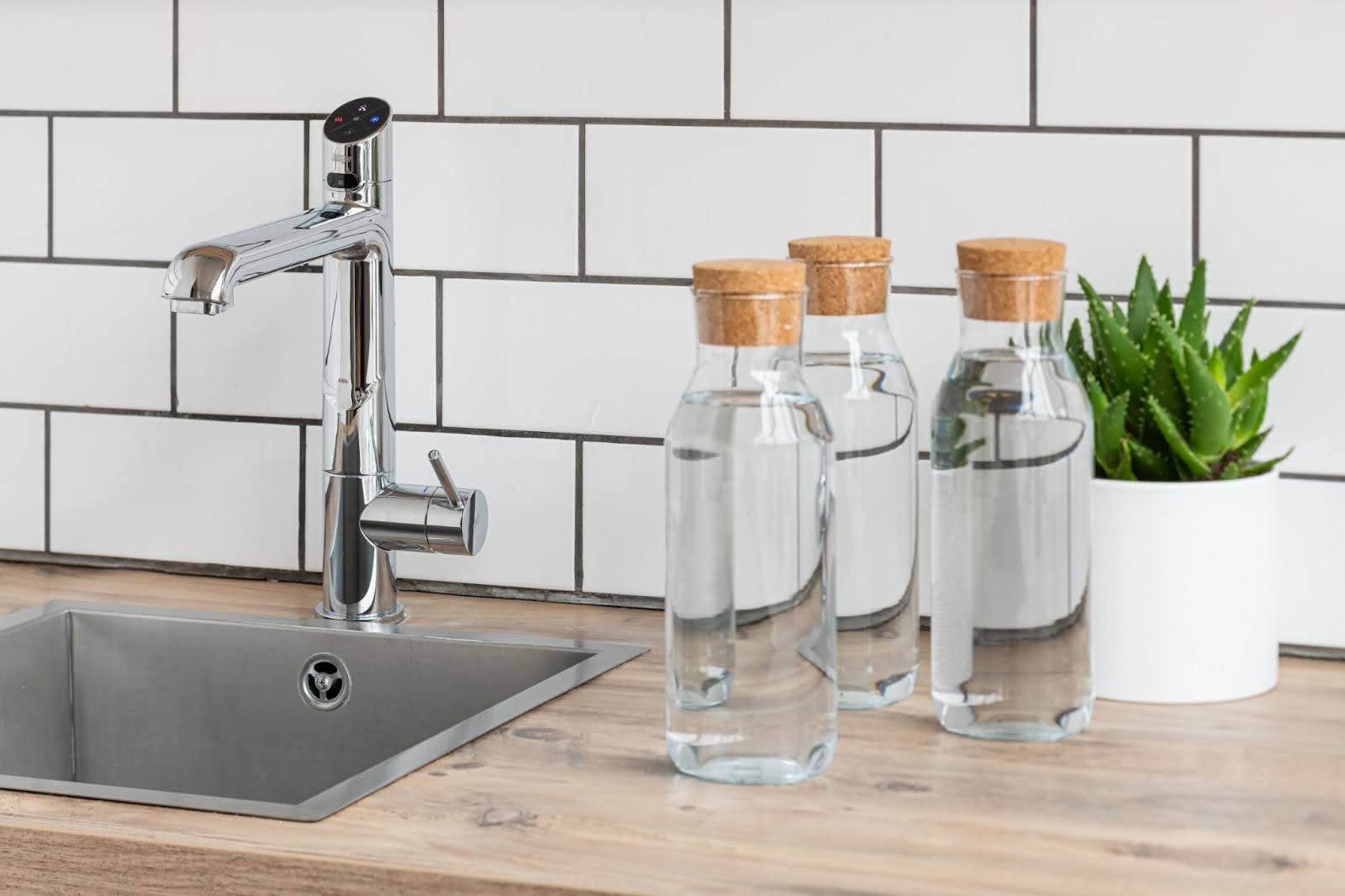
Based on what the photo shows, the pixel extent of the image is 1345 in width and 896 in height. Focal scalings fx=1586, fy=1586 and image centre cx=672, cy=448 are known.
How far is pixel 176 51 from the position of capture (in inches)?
50.3

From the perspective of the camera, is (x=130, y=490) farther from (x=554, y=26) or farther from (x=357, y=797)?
(x=357, y=797)

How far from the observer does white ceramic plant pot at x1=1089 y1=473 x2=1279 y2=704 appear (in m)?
0.93

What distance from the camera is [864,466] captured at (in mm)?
938

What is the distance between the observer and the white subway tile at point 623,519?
1200 mm

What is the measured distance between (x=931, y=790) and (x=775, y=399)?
212 millimetres

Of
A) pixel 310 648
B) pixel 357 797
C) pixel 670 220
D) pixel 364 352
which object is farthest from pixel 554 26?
→ pixel 357 797

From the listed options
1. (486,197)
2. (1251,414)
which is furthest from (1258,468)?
(486,197)

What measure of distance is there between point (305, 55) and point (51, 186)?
0.84ft

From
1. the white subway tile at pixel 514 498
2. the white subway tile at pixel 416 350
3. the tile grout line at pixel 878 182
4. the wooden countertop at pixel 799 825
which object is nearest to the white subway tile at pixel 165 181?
the white subway tile at pixel 416 350

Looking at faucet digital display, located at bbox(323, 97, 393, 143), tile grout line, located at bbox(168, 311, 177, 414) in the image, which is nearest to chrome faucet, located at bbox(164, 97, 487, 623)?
faucet digital display, located at bbox(323, 97, 393, 143)

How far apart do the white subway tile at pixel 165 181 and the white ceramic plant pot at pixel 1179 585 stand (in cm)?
69

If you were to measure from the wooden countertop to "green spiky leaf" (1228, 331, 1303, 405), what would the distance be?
0.65 feet

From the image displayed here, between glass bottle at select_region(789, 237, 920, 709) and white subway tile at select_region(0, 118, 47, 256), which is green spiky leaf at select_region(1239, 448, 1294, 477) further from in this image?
white subway tile at select_region(0, 118, 47, 256)

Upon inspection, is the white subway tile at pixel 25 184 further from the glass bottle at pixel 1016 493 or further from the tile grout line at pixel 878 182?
the glass bottle at pixel 1016 493
